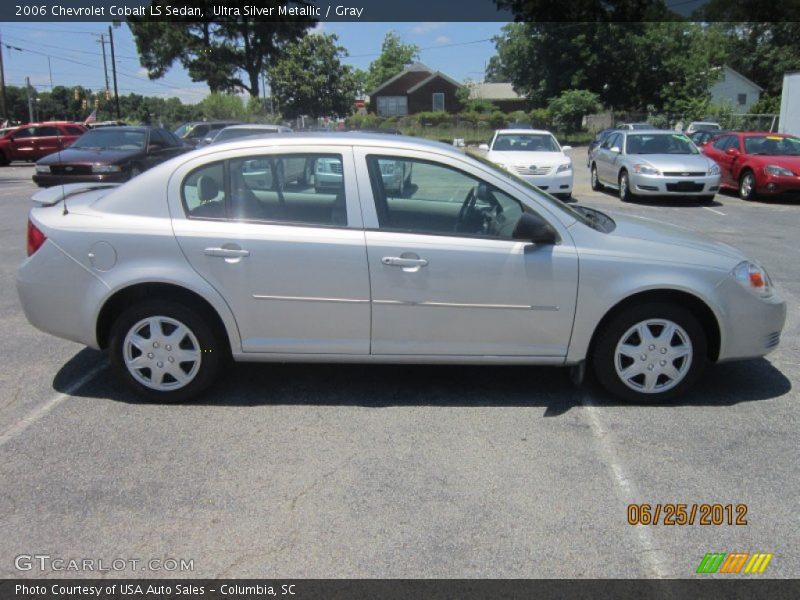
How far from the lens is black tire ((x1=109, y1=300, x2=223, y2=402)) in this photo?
443cm

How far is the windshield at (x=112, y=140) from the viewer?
15.8 metres

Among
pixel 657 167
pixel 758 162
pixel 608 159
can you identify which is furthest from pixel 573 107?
pixel 657 167

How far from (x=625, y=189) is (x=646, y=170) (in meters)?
0.91

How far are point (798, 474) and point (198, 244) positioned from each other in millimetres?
3562

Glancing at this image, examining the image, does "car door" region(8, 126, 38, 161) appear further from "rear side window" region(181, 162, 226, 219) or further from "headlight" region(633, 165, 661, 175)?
"rear side window" region(181, 162, 226, 219)

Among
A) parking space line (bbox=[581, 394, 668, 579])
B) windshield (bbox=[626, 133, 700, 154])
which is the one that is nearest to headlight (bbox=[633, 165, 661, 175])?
windshield (bbox=[626, 133, 700, 154])

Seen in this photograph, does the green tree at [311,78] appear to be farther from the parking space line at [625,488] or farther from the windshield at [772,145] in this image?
the parking space line at [625,488]

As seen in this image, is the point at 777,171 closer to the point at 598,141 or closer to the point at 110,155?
the point at 598,141

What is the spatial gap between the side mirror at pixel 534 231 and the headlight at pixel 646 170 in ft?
39.0

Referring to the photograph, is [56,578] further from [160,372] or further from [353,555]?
[160,372]

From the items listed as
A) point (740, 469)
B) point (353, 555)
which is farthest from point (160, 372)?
point (740, 469)

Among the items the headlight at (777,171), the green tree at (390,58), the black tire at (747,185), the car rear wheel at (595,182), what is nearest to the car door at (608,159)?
the car rear wheel at (595,182)

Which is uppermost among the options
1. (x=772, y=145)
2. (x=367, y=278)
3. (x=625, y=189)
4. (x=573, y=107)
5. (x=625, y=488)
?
(x=573, y=107)

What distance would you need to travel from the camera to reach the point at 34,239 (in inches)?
179
